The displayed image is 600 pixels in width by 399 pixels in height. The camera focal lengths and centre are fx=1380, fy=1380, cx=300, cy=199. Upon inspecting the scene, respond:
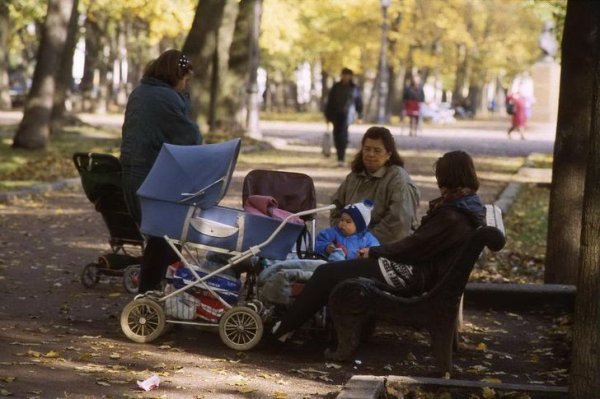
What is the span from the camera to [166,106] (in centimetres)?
905

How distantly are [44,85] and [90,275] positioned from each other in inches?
602

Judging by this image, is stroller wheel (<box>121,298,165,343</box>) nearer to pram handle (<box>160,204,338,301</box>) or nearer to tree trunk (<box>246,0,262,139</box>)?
pram handle (<box>160,204,338,301</box>)

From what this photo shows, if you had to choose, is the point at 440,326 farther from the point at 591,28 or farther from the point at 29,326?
the point at 591,28

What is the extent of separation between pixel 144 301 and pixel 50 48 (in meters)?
18.0

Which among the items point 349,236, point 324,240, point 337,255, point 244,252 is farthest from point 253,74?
point 244,252

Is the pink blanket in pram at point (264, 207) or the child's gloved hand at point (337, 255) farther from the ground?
the pink blanket in pram at point (264, 207)

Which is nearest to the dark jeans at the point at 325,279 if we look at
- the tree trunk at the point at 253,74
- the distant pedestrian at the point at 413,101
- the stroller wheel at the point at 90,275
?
the stroller wheel at the point at 90,275

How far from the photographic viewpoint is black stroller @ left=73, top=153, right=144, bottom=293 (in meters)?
10.1

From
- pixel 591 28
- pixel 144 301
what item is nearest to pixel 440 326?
pixel 144 301

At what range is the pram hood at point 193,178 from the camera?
8305 millimetres

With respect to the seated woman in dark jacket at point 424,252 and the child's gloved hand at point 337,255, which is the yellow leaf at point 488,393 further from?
the child's gloved hand at point 337,255

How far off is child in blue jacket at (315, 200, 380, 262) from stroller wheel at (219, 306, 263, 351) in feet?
2.24

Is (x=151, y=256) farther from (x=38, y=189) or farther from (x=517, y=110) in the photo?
(x=517, y=110)

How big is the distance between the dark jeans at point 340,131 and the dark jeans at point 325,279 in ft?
55.1
